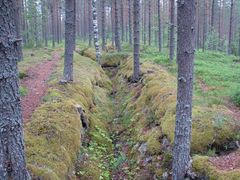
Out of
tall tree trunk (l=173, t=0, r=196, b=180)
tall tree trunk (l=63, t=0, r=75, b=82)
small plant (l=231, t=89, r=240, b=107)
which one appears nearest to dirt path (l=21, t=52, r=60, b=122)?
tall tree trunk (l=63, t=0, r=75, b=82)

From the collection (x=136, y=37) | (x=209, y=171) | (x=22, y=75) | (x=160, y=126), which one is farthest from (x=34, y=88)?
(x=209, y=171)

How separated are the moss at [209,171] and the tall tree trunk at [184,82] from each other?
0.81 feet

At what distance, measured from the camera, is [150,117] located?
12000 millimetres

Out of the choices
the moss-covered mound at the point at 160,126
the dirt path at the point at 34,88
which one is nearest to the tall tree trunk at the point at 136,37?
the moss-covered mound at the point at 160,126

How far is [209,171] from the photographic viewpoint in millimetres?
7105

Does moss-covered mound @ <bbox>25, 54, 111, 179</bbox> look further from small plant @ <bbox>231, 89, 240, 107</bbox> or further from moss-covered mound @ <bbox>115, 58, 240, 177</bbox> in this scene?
small plant @ <bbox>231, 89, 240, 107</bbox>

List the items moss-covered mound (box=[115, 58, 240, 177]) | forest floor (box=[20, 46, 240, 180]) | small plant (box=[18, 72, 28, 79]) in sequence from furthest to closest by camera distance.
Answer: small plant (box=[18, 72, 28, 79]), moss-covered mound (box=[115, 58, 240, 177]), forest floor (box=[20, 46, 240, 180])

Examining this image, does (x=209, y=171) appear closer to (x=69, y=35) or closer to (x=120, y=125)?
(x=120, y=125)

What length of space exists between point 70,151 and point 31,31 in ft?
120

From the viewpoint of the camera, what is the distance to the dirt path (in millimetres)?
10803

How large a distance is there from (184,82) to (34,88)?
9246 millimetres

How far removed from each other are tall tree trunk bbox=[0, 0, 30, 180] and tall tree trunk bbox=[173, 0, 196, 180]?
3591 millimetres

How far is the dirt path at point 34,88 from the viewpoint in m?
10.8

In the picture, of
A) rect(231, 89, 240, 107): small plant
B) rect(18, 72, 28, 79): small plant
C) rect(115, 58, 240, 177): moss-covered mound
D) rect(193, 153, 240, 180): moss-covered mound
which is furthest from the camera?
rect(18, 72, 28, 79): small plant
